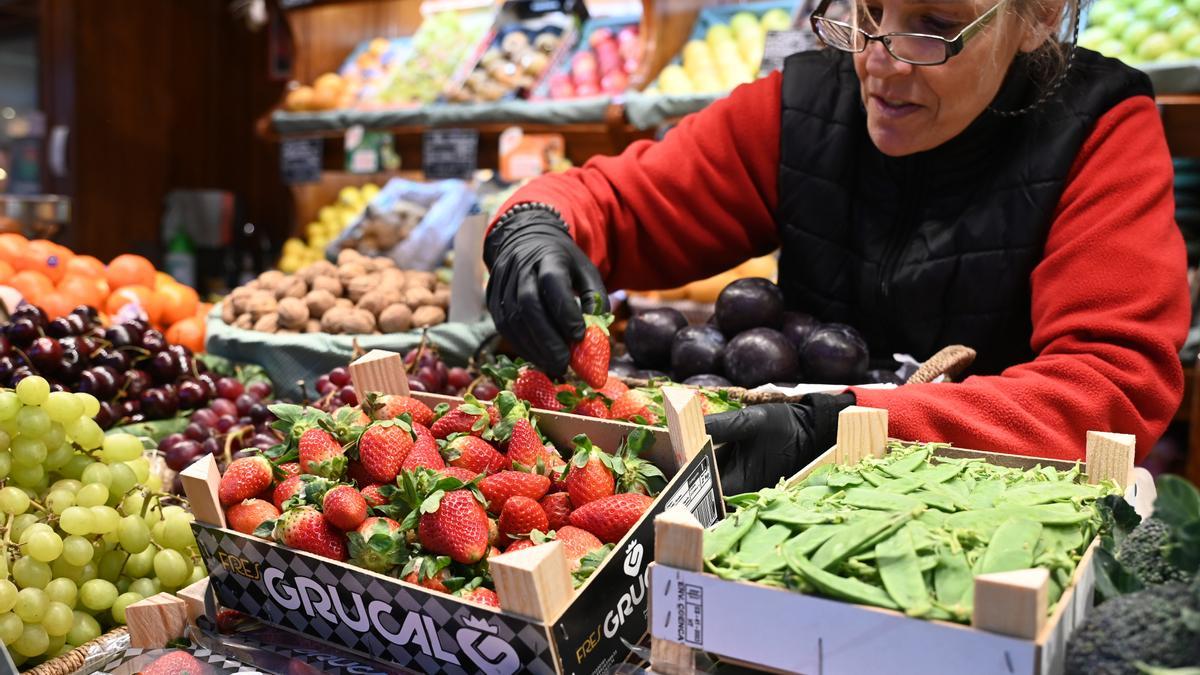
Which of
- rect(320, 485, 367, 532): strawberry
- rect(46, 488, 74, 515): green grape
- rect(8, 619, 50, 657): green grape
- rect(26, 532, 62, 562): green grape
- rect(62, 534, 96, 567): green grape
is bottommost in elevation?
rect(8, 619, 50, 657): green grape

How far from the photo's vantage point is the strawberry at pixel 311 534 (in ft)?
3.52

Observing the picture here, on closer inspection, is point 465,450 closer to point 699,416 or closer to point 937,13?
point 699,416

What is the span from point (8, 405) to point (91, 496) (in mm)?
166

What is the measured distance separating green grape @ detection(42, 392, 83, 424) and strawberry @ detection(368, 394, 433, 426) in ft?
1.51

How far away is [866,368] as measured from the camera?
1.78 metres

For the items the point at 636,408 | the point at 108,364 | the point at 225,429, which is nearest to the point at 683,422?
the point at 636,408

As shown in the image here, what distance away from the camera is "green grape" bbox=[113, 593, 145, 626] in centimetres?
130

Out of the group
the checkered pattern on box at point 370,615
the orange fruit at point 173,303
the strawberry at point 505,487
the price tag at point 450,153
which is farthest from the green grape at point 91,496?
the price tag at point 450,153

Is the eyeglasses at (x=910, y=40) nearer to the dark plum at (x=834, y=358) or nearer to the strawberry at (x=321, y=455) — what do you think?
the dark plum at (x=834, y=358)

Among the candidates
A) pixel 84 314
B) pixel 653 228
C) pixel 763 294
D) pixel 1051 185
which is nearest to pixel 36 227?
pixel 84 314

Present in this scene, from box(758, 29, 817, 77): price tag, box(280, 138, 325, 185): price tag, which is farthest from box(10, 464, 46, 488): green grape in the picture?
box(280, 138, 325, 185): price tag

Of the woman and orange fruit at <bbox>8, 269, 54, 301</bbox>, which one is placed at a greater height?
the woman

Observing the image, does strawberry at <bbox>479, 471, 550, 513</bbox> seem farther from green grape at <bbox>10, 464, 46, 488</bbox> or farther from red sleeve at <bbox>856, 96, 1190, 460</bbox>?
green grape at <bbox>10, 464, 46, 488</bbox>

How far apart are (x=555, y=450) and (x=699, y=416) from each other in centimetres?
21
